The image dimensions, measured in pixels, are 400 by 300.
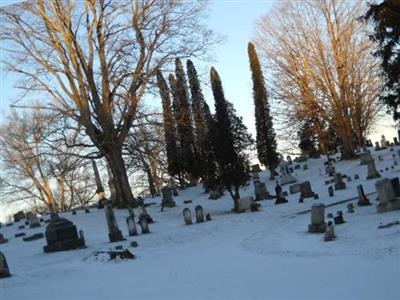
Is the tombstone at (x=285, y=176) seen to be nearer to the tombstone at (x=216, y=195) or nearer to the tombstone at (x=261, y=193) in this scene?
the tombstone at (x=216, y=195)

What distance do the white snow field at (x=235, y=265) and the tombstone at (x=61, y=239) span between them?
39 cm

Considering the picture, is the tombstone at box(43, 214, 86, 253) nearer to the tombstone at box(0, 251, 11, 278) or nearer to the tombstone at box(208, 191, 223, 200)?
the tombstone at box(0, 251, 11, 278)

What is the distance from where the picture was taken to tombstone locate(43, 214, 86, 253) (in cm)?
1548

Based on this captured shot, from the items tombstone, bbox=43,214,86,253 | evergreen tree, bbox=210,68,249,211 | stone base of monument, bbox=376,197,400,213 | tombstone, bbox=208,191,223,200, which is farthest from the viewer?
tombstone, bbox=208,191,223,200

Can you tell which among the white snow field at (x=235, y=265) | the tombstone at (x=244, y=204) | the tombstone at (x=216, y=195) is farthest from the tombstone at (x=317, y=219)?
the tombstone at (x=216, y=195)

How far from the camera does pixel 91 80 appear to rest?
1054 inches

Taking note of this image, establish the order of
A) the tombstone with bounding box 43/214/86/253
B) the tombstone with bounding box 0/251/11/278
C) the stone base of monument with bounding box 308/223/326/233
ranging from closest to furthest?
1. the tombstone with bounding box 0/251/11/278
2. the stone base of monument with bounding box 308/223/326/233
3. the tombstone with bounding box 43/214/86/253

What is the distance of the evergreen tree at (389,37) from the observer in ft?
51.2

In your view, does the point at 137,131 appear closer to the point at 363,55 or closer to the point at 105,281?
the point at 363,55

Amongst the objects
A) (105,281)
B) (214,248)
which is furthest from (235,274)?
(214,248)

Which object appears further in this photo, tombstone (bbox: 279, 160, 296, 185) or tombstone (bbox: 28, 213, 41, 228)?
tombstone (bbox: 279, 160, 296, 185)

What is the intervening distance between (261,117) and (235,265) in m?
32.4

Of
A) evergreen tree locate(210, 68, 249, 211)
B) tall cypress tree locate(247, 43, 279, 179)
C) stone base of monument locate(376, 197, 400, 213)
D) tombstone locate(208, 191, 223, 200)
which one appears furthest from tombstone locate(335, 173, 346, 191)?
tall cypress tree locate(247, 43, 279, 179)

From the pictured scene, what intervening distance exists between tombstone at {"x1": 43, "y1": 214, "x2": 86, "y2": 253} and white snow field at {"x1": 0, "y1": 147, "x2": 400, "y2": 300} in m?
0.39
